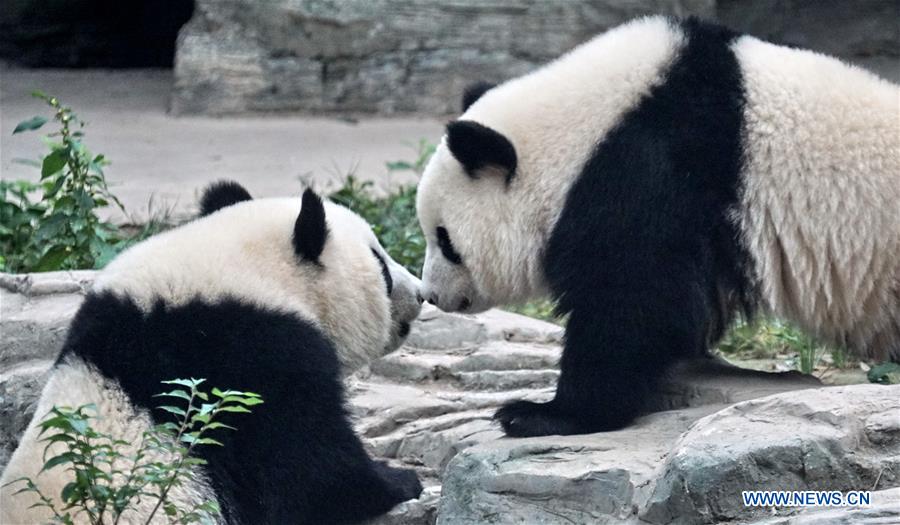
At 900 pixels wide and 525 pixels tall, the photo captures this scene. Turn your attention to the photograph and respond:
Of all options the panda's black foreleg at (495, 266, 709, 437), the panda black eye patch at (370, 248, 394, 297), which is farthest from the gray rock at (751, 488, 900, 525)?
the panda black eye patch at (370, 248, 394, 297)

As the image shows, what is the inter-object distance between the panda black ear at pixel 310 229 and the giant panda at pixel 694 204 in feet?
1.80

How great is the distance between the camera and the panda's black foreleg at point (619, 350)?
414 cm

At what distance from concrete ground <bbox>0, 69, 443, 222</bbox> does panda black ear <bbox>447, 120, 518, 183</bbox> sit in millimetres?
3823

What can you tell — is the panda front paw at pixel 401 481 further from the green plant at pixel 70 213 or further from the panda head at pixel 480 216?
the green plant at pixel 70 213

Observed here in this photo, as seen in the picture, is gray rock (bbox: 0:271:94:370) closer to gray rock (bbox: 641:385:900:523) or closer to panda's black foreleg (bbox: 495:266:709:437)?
panda's black foreleg (bbox: 495:266:709:437)

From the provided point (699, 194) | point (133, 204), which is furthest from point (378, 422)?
point (133, 204)

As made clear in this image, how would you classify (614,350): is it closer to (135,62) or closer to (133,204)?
(133,204)

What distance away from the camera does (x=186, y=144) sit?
1019cm

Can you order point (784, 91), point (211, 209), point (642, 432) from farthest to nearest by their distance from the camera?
point (211, 209)
point (784, 91)
point (642, 432)

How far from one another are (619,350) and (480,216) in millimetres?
812

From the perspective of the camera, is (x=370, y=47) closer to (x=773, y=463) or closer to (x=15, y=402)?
(x=15, y=402)

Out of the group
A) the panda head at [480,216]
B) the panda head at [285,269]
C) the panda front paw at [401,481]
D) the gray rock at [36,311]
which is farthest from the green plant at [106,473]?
the gray rock at [36,311]

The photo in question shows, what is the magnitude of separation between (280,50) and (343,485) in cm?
A: 735

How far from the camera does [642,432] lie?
13.1 ft
